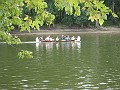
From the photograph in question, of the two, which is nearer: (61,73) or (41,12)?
(41,12)

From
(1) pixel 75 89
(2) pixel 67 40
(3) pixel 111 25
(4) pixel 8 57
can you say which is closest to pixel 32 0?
(1) pixel 75 89

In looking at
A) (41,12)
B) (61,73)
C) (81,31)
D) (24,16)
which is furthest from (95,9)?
(81,31)

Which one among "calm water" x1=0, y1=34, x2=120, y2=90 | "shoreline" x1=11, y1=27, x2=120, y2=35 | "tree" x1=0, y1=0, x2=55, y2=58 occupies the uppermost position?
"tree" x1=0, y1=0, x2=55, y2=58

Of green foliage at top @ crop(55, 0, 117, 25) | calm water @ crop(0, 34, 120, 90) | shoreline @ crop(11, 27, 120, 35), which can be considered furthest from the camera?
shoreline @ crop(11, 27, 120, 35)

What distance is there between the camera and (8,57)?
31609mm

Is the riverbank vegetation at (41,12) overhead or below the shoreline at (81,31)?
overhead

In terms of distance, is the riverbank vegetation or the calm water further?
the calm water

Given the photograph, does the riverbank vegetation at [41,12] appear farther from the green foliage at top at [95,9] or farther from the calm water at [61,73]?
the calm water at [61,73]

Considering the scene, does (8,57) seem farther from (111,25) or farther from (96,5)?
(111,25)

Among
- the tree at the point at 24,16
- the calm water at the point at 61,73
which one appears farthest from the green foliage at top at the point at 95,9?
the calm water at the point at 61,73

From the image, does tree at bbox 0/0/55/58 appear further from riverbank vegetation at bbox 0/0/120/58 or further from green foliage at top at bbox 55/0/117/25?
green foliage at top at bbox 55/0/117/25

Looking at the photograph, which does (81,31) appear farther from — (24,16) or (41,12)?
(41,12)

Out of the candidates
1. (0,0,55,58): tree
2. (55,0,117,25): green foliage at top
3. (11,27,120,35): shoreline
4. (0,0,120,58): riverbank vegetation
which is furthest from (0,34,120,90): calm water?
(11,27,120,35): shoreline

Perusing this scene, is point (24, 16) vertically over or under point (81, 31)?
over
